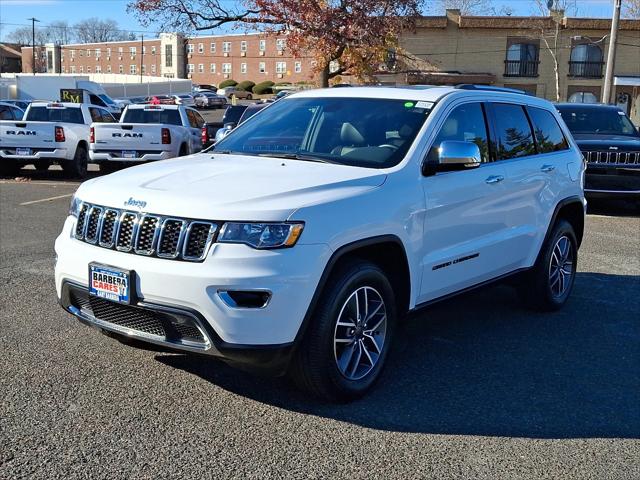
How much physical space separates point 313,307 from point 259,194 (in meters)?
0.69

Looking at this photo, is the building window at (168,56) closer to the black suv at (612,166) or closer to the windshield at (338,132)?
the black suv at (612,166)

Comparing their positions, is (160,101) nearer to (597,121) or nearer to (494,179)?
(597,121)

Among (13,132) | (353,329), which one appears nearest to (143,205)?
(353,329)

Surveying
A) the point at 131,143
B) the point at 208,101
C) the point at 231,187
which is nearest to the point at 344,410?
the point at 231,187

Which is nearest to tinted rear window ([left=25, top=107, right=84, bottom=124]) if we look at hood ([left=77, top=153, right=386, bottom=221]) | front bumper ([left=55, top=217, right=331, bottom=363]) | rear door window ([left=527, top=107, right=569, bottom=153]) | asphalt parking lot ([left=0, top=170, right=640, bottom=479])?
asphalt parking lot ([left=0, top=170, right=640, bottom=479])

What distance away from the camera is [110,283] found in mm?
4195

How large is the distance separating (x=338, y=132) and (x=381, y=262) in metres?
1.12

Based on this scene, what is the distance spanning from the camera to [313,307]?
161 inches

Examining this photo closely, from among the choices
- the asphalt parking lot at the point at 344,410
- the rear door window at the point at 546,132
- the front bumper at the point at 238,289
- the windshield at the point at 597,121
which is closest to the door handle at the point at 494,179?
the rear door window at the point at 546,132

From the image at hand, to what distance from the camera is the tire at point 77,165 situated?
54.4 feet

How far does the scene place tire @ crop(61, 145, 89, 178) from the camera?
1659 centimetres

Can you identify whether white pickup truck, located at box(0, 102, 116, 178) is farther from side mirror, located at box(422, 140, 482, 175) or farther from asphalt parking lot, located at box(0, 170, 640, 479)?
side mirror, located at box(422, 140, 482, 175)

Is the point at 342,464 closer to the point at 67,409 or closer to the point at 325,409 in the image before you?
the point at 325,409

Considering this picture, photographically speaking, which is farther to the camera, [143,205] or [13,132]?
[13,132]
